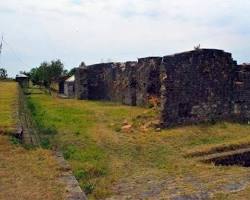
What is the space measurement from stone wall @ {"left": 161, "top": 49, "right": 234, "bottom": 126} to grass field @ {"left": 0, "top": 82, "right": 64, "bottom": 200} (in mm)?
5624

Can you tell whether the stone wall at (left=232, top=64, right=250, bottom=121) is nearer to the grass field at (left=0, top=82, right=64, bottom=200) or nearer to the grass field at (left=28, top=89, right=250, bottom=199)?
the grass field at (left=28, top=89, right=250, bottom=199)

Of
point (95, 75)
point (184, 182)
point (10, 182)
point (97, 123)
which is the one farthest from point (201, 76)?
point (95, 75)

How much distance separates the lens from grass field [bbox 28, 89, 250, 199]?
8.37 metres

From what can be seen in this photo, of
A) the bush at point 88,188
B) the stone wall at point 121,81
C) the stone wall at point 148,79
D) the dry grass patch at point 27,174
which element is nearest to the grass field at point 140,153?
the bush at point 88,188

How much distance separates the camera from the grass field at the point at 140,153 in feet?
27.5

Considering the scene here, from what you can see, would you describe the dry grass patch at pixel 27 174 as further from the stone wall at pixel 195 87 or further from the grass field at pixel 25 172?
the stone wall at pixel 195 87

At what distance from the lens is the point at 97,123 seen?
16.4 m

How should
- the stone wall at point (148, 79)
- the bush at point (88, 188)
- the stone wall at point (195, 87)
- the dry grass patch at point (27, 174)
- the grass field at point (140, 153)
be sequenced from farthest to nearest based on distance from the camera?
1. the stone wall at point (148, 79)
2. the stone wall at point (195, 87)
3. the grass field at point (140, 153)
4. the bush at point (88, 188)
5. the dry grass patch at point (27, 174)

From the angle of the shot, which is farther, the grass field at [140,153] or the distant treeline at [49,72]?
the distant treeline at [49,72]

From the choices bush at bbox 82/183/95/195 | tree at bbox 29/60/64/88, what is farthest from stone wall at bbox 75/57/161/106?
tree at bbox 29/60/64/88

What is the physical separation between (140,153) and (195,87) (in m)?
4.31

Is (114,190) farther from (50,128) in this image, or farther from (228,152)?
(50,128)

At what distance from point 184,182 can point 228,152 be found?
2752 millimetres

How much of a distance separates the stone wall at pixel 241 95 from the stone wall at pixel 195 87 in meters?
0.21
